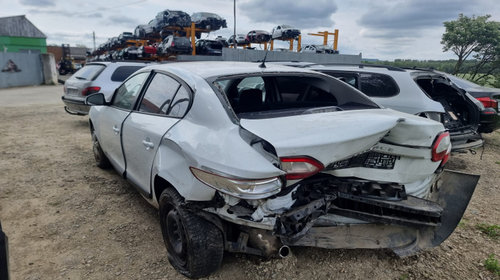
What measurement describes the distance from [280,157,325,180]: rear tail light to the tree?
19.9 meters

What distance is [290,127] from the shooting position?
2.07 metres

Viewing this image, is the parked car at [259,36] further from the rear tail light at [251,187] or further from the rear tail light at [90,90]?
the rear tail light at [251,187]

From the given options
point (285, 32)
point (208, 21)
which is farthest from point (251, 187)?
point (285, 32)

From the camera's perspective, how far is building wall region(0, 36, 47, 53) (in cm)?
4078

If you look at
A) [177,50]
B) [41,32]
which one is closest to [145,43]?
[177,50]

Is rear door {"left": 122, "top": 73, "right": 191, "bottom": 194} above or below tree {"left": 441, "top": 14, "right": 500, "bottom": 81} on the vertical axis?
below

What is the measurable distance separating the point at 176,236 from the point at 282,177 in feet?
3.58

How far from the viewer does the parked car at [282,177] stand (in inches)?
74.3

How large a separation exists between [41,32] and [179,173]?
5752 cm

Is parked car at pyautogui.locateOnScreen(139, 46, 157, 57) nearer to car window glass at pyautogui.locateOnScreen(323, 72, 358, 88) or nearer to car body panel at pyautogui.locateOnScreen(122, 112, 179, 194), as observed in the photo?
car window glass at pyautogui.locateOnScreen(323, 72, 358, 88)

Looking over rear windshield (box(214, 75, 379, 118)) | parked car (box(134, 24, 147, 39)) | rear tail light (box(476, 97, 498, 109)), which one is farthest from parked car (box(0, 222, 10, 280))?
parked car (box(134, 24, 147, 39))

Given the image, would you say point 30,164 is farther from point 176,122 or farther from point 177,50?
point 177,50

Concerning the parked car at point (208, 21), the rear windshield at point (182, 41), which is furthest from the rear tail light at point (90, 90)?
the parked car at point (208, 21)

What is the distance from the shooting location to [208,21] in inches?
714
